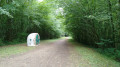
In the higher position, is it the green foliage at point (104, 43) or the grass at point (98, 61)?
the green foliage at point (104, 43)

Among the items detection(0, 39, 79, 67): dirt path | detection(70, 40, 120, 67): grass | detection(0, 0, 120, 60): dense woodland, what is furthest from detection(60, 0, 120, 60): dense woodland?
detection(0, 39, 79, 67): dirt path

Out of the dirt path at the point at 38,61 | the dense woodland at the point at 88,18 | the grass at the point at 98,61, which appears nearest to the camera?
the dirt path at the point at 38,61

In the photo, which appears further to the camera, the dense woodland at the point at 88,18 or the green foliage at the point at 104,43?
the green foliage at the point at 104,43

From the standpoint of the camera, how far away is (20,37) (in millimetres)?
12938

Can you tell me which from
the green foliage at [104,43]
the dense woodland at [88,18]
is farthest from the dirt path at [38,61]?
the dense woodland at [88,18]

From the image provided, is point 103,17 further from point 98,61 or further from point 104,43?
point 98,61

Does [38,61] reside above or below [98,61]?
above

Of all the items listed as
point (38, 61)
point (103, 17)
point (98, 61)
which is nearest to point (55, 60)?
point (38, 61)

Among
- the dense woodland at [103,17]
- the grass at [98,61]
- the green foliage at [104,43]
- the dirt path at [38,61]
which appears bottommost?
the grass at [98,61]

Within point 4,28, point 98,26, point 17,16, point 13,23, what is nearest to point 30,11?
point 17,16

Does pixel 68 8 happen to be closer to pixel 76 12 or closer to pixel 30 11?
pixel 76 12

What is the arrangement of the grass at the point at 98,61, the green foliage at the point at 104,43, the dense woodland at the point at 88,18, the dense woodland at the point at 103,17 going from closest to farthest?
1. the grass at the point at 98,61
2. the dense woodland at the point at 103,17
3. the dense woodland at the point at 88,18
4. the green foliage at the point at 104,43

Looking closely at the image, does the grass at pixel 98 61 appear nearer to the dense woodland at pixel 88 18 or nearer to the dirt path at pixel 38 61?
the dirt path at pixel 38 61

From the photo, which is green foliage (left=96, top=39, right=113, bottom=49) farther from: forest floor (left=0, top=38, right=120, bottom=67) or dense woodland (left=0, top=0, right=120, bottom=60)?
forest floor (left=0, top=38, right=120, bottom=67)
